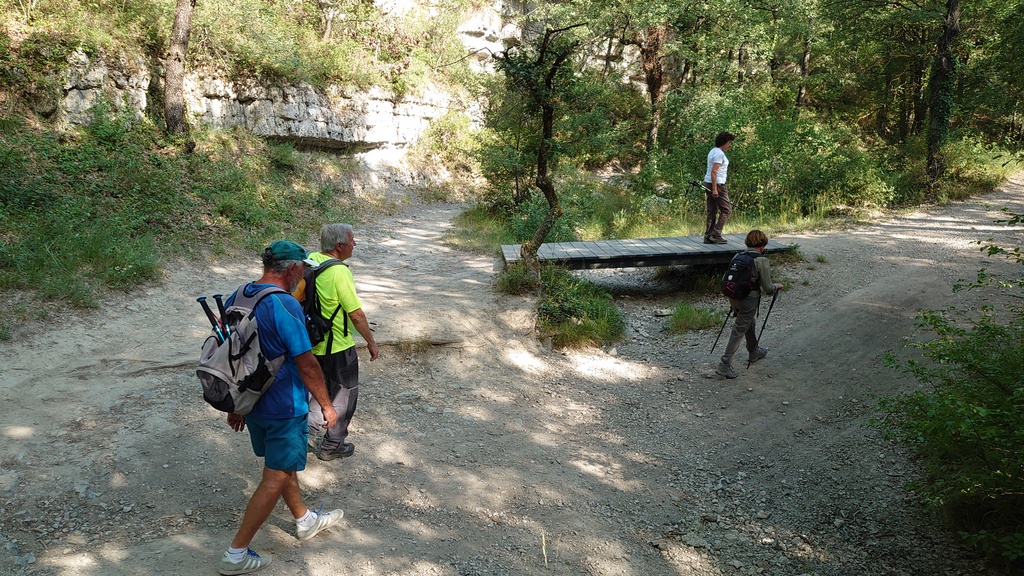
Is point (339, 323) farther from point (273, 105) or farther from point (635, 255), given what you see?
point (273, 105)

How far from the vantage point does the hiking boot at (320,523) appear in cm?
346

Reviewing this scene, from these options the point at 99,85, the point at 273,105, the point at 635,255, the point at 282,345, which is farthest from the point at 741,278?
the point at 273,105

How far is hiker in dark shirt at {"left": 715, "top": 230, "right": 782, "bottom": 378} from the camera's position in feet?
19.6

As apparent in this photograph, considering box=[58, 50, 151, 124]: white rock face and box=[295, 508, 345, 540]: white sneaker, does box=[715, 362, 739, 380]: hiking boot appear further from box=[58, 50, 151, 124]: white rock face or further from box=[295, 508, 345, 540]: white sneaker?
box=[58, 50, 151, 124]: white rock face

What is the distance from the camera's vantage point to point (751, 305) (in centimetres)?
620

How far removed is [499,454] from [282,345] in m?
2.49

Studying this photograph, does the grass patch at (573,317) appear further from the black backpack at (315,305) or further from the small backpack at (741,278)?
the black backpack at (315,305)

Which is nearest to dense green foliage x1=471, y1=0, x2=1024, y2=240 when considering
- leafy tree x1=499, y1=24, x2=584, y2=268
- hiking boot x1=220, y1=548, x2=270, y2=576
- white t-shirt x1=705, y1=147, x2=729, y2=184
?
leafy tree x1=499, y1=24, x2=584, y2=268

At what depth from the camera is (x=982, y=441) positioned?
305 centimetres

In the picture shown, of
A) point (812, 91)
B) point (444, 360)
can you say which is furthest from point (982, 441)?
point (812, 91)

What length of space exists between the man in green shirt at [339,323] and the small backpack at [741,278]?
12.5 feet

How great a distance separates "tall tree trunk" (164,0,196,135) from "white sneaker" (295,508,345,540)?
1058cm

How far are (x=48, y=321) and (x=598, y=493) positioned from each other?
5.89m

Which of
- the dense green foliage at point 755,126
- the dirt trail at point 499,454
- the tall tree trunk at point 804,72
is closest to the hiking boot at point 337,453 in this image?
the dirt trail at point 499,454
